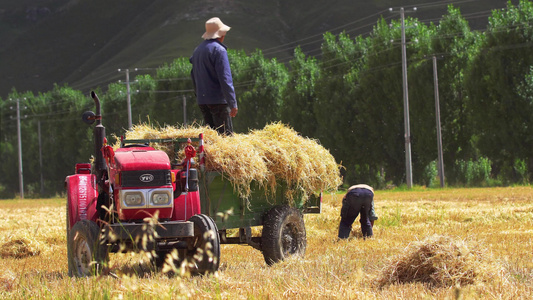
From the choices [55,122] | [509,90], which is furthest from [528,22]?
[55,122]

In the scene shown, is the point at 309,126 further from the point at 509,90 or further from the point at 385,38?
the point at 509,90

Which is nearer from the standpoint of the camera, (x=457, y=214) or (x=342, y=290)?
(x=342, y=290)

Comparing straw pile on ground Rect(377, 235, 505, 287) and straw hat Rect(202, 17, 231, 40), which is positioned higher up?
straw hat Rect(202, 17, 231, 40)

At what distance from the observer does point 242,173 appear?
893 cm

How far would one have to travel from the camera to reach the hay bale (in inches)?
495

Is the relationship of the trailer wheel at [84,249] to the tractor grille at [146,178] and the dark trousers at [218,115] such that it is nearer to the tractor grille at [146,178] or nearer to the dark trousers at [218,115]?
the tractor grille at [146,178]

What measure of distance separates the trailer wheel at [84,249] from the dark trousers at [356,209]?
223 inches

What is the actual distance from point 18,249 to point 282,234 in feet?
16.5

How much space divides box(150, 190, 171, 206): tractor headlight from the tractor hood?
Answer: 244mm

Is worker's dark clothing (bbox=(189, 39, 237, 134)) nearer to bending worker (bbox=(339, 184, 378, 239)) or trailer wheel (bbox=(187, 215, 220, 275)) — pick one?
trailer wheel (bbox=(187, 215, 220, 275))

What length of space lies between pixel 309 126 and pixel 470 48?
14.1 m

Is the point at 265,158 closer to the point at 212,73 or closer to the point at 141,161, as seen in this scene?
the point at 212,73

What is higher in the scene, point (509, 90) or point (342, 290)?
point (509, 90)

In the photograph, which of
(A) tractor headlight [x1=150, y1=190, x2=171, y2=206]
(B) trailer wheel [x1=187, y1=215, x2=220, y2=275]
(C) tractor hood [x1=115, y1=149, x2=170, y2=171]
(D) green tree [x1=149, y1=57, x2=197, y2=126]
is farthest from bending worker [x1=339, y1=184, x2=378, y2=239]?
(D) green tree [x1=149, y1=57, x2=197, y2=126]
